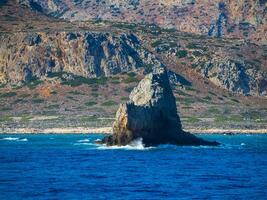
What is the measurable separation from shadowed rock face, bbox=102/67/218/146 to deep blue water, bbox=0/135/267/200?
6.69 feet

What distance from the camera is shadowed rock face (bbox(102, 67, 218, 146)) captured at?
11406 centimetres

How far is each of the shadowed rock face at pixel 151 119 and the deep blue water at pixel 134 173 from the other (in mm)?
2039

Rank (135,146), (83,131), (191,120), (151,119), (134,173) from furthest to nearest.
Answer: (191,120) → (83,131) → (135,146) → (151,119) → (134,173)

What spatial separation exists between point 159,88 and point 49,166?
36094mm

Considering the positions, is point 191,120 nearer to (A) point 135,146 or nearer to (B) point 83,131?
(B) point 83,131

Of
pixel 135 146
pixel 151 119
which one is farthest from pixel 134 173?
pixel 135 146

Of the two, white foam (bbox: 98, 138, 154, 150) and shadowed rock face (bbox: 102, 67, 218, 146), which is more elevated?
shadowed rock face (bbox: 102, 67, 218, 146)

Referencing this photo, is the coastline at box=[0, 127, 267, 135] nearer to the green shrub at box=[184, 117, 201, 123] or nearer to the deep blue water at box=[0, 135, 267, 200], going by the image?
the green shrub at box=[184, 117, 201, 123]

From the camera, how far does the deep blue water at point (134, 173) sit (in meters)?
65.4

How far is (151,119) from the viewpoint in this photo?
115 m

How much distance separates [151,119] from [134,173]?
3336 centimetres

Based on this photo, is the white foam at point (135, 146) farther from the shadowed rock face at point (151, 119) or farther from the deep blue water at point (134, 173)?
the shadowed rock face at point (151, 119)

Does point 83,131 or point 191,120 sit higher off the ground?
point 191,120

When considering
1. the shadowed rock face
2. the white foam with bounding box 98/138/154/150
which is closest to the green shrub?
the shadowed rock face
